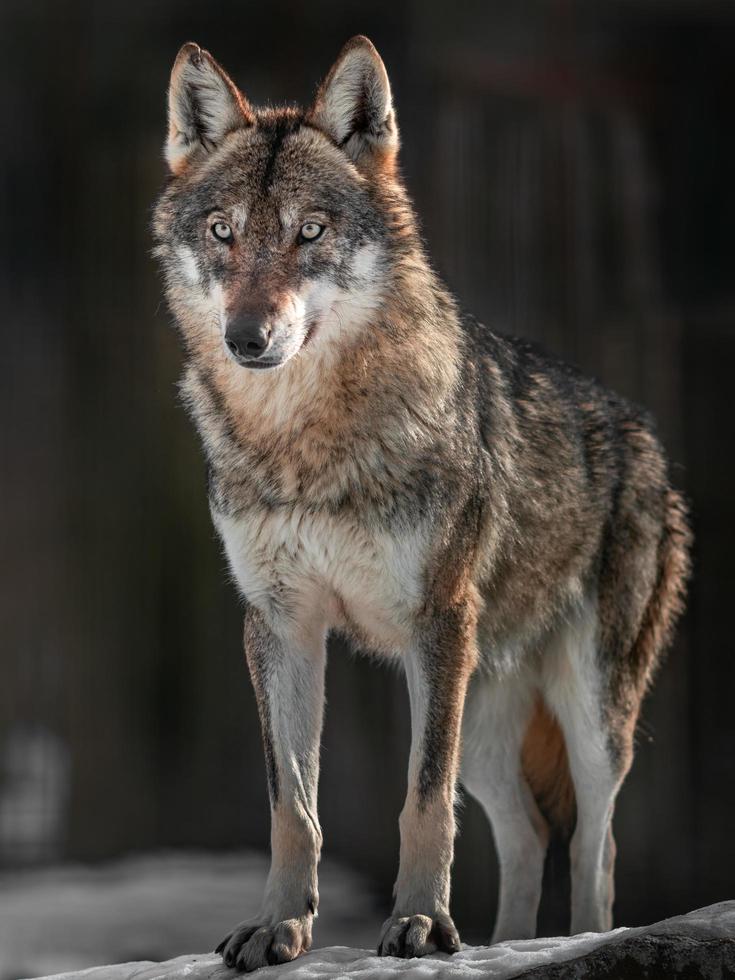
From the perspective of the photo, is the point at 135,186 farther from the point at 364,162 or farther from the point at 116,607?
the point at 364,162

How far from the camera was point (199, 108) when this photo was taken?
3678 mm

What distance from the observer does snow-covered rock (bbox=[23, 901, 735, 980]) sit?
2.89m

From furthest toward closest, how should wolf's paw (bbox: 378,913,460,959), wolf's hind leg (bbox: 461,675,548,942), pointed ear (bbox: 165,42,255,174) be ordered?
wolf's hind leg (bbox: 461,675,548,942) < pointed ear (bbox: 165,42,255,174) < wolf's paw (bbox: 378,913,460,959)

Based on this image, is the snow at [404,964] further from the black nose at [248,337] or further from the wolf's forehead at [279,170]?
the wolf's forehead at [279,170]

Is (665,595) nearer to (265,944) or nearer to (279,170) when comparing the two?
(265,944)

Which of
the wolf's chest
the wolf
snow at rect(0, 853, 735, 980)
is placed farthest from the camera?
snow at rect(0, 853, 735, 980)

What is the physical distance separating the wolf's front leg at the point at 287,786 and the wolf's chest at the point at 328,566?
0.11 metres

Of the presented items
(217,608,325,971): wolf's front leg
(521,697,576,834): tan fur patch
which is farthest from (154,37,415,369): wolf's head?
(521,697,576,834): tan fur patch

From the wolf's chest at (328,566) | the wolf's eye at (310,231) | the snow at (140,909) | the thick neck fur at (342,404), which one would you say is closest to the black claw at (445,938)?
the wolf's chest at (328,566)

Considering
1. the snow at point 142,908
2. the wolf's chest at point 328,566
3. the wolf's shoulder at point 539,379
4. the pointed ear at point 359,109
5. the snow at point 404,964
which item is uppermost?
the pointed ear at point 359,109

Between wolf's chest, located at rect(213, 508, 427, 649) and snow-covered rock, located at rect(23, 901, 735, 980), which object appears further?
wolf's chest, located at rect(213, 508, 427, 649)

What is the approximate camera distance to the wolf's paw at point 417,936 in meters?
3.21

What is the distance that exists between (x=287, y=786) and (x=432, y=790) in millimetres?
393

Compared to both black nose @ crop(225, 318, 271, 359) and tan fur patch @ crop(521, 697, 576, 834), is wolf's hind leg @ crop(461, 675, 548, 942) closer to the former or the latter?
tan fur patch @ crop(521, 697, 576, 834)
